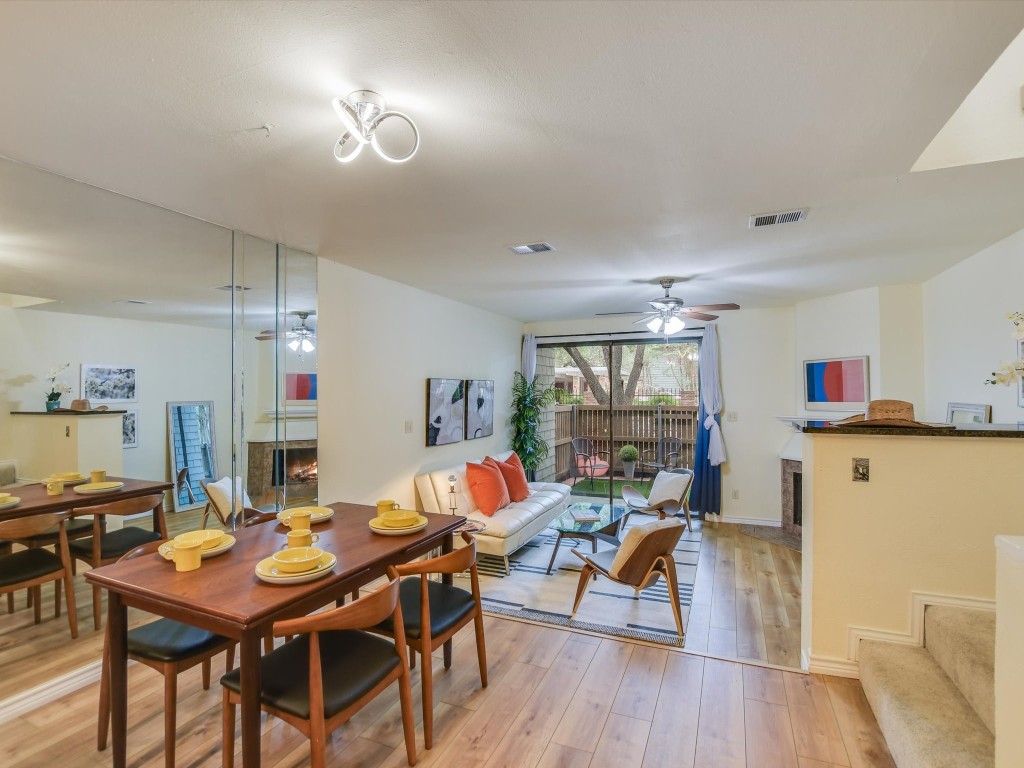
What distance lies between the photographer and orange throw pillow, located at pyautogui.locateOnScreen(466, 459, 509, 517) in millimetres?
4688

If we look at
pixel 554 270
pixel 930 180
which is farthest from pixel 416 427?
pixel 930 180

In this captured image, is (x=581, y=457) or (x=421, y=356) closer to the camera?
(x=421, y=356)

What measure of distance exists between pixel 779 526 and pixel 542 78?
5.77m

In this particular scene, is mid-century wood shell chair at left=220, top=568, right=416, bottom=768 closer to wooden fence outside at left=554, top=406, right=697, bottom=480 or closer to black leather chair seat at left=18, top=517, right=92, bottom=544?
black leather chair seat at left=18, top=517, right=92, bottom=544

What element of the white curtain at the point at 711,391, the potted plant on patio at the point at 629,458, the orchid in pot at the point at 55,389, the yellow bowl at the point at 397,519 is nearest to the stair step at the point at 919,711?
the yellow bowl at the point at 397,519

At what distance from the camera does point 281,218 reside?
2.87 metres

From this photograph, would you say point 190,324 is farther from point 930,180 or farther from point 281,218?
point 930,180

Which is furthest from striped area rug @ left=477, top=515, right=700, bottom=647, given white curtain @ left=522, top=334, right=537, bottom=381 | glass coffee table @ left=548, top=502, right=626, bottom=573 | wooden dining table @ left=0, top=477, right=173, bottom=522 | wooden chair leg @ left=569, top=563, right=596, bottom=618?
white curtain @ left=522, top=334, right=537, bottom=381

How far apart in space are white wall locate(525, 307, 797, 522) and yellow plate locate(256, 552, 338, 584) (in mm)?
5364

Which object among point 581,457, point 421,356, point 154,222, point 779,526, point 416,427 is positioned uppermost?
point 154,222

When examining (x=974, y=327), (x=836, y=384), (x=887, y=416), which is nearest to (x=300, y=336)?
(x=887, y=416)

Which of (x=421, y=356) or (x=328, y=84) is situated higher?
(x=328, y=84)

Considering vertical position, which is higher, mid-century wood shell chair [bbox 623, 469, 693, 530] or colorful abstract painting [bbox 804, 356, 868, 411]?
colorful abstract painting [bbox 804, 356, 868, 411]

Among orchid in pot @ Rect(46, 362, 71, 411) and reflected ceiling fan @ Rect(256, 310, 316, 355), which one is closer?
orchid in pot @ Rect(46, 362, 71, 411)
